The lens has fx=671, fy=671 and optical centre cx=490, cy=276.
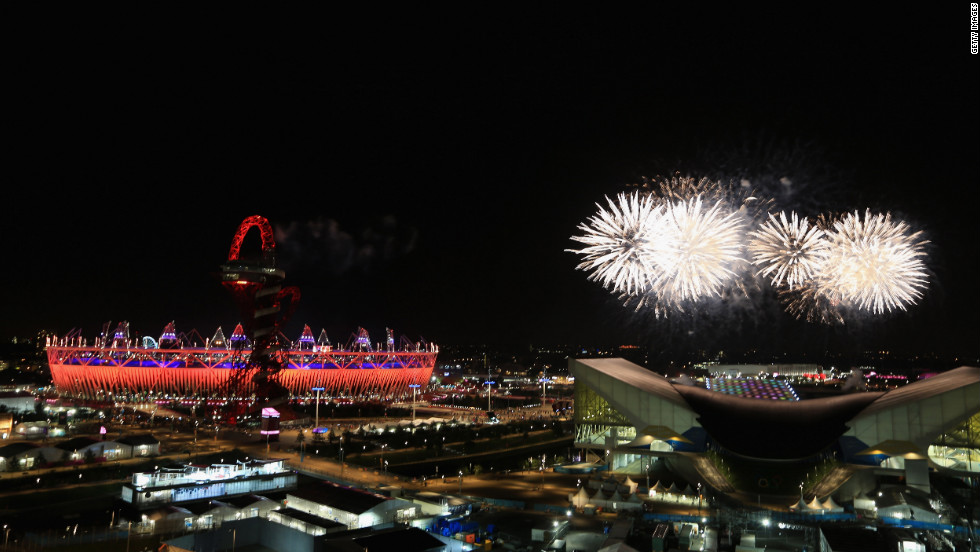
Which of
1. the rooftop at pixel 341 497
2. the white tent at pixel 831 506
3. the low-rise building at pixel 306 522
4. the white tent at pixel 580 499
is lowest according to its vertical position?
the white tent at pixel 831 506

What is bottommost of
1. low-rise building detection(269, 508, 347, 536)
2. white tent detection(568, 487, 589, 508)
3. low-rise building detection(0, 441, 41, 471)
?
white tent detection(568, 487, 589, 508)

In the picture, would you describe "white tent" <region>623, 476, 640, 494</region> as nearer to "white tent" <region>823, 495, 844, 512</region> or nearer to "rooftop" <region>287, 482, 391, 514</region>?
"white tent" <region>823, 495, 844, 512</region>

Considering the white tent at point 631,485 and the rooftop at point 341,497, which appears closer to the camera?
the rooftop at point 341,497

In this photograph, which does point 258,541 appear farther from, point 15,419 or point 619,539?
point 15,419

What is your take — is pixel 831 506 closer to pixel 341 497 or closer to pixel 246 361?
pixel 341 497

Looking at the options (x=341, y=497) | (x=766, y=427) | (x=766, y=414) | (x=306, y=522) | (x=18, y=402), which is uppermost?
(x=766, y=414)

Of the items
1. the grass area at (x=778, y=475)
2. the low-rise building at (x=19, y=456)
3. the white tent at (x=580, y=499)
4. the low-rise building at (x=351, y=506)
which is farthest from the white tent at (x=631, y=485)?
the low-rise building at (x=19, y=456)

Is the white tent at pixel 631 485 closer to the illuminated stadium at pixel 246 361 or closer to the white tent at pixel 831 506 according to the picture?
the white tent at pixel 831 506

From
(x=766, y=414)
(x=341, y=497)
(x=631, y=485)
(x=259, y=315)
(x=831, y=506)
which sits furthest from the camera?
(x=259, y=315)

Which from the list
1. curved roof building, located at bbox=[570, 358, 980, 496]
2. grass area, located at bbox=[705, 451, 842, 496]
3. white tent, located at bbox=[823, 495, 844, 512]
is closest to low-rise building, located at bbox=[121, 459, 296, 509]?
curved roof building, located at bbox=[570, 358, 980, 496]

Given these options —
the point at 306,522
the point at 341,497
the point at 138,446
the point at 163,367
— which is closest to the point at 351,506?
the point at 341,497

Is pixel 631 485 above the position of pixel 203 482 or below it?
below

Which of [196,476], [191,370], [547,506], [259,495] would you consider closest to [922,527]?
[547,506]
